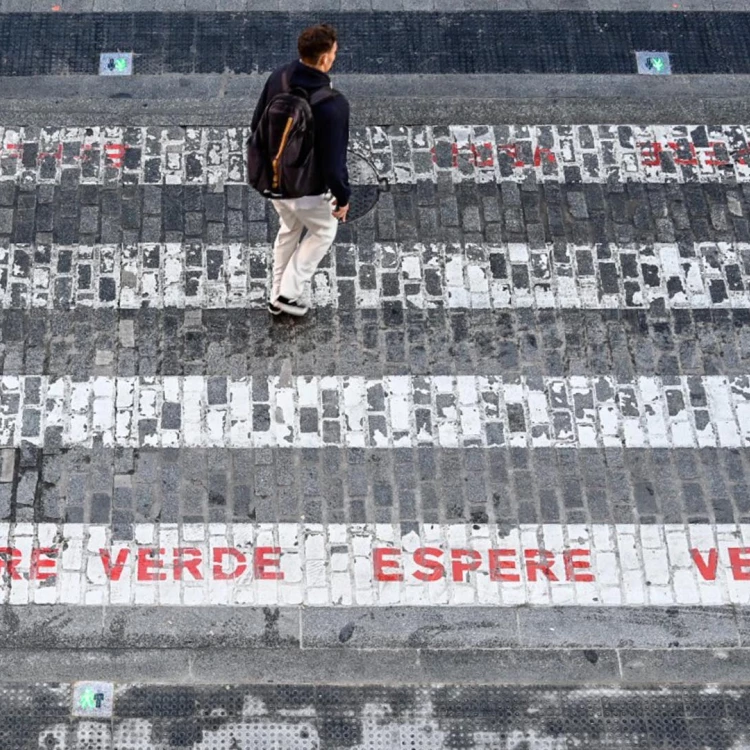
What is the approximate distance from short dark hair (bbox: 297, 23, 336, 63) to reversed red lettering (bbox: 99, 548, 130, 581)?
11.7 feet

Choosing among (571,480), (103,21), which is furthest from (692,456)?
(103,21)

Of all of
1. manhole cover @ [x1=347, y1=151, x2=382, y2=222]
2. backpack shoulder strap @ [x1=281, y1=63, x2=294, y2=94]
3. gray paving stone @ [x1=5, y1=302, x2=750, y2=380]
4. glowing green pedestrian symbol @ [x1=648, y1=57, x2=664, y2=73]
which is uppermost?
glowing green pedestrian symbol @ [x1=648, y1=57, x2=664, y2=73]

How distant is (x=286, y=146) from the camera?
6262mm

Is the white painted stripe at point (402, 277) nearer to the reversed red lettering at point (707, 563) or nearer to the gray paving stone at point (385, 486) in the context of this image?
the gray paving stone at point (385, 486)

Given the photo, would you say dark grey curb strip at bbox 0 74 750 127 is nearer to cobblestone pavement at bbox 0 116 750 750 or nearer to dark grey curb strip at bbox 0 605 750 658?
cobblestone pavement at bbox 0 116 750 750

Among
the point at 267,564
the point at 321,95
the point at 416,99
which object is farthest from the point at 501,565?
the point at 416,99

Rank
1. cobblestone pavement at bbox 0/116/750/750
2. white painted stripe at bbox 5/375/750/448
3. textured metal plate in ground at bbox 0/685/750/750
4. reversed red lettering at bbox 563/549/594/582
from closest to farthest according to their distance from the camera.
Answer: textured metal plate in ground at bbox 0/685/750/750 < cobblestone pavement at bbox 0/116/750/750 < reversed red lettering at bbox 563/549/594/582 < white painted stripe at bbox 5/375/750/448

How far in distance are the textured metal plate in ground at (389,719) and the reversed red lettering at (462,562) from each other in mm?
781

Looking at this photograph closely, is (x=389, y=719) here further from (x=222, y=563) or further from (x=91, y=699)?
(x=91, y=699)

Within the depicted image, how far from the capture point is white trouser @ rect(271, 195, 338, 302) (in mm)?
6807

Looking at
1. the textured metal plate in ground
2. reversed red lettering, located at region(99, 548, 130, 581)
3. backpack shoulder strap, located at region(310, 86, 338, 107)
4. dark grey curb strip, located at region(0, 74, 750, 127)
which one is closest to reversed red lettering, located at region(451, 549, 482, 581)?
the textured metal plate in ground

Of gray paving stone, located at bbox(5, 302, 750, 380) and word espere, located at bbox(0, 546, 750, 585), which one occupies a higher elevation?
gray paving stone, located at bbox(5, 302, 750, 380)

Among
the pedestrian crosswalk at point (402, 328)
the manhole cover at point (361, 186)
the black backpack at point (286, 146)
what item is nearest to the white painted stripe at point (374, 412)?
the pedestrian crosswalk at point (402, 328)

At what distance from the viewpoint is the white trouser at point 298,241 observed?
6807 mm
